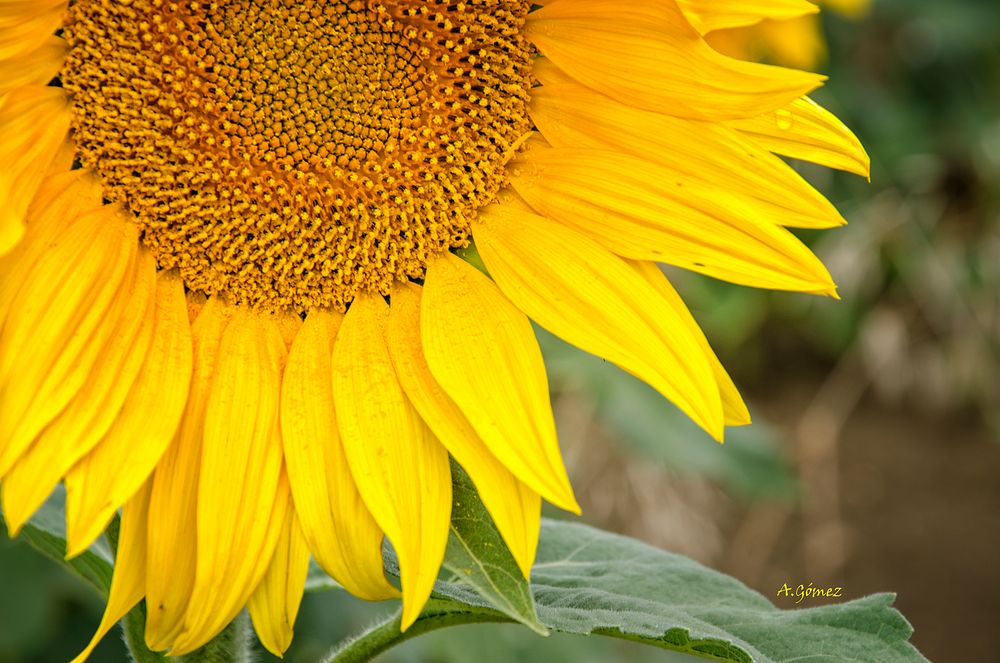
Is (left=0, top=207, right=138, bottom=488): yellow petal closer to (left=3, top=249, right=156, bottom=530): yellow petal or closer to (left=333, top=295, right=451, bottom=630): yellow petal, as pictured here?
(left=3, top=249, right=156, bottom=530): yellow petal

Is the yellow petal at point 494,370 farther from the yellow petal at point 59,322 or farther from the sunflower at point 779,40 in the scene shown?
the sunflower at point 779,40

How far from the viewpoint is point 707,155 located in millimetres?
1352

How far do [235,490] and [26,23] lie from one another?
553 millimetres

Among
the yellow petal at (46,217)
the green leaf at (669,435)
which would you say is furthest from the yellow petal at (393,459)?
the green leaf at (669,435)

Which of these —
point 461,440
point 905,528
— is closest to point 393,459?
point 461,440

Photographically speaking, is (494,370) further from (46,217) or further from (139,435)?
(46,217)

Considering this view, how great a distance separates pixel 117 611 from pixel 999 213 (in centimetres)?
451

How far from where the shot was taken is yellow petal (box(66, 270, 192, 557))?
1.30 metres

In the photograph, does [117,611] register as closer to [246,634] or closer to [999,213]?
[246,634]

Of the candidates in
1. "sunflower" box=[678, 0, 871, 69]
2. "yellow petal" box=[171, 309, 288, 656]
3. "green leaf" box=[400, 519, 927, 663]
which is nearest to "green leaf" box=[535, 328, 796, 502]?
"sunflower" box=[678, 0, 871, 69]

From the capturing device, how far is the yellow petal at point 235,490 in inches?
52.8

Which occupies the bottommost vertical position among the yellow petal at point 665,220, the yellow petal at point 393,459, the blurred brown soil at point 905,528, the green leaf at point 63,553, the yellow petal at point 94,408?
the blurred brown soil at point 905,528

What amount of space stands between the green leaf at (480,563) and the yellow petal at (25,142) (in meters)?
0.55

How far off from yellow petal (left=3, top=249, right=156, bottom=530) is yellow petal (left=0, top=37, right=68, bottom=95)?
231 millimetres
